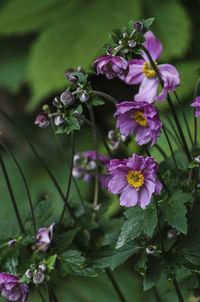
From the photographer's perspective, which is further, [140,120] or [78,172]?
[78,172]

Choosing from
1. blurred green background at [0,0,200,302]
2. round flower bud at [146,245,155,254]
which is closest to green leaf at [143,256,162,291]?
round flower bud at [146,245,155,254]

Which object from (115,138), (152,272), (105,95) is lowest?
(152,272)

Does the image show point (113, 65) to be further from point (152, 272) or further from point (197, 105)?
point (152, 272)

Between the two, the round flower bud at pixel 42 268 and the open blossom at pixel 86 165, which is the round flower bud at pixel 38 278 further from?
the open blossom at pixel 86 165

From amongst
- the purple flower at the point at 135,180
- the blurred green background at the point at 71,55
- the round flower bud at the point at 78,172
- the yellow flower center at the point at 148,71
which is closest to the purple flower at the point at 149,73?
the yellow flower center at the point at 148,71

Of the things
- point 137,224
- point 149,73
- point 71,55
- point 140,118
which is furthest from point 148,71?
point 71,55
